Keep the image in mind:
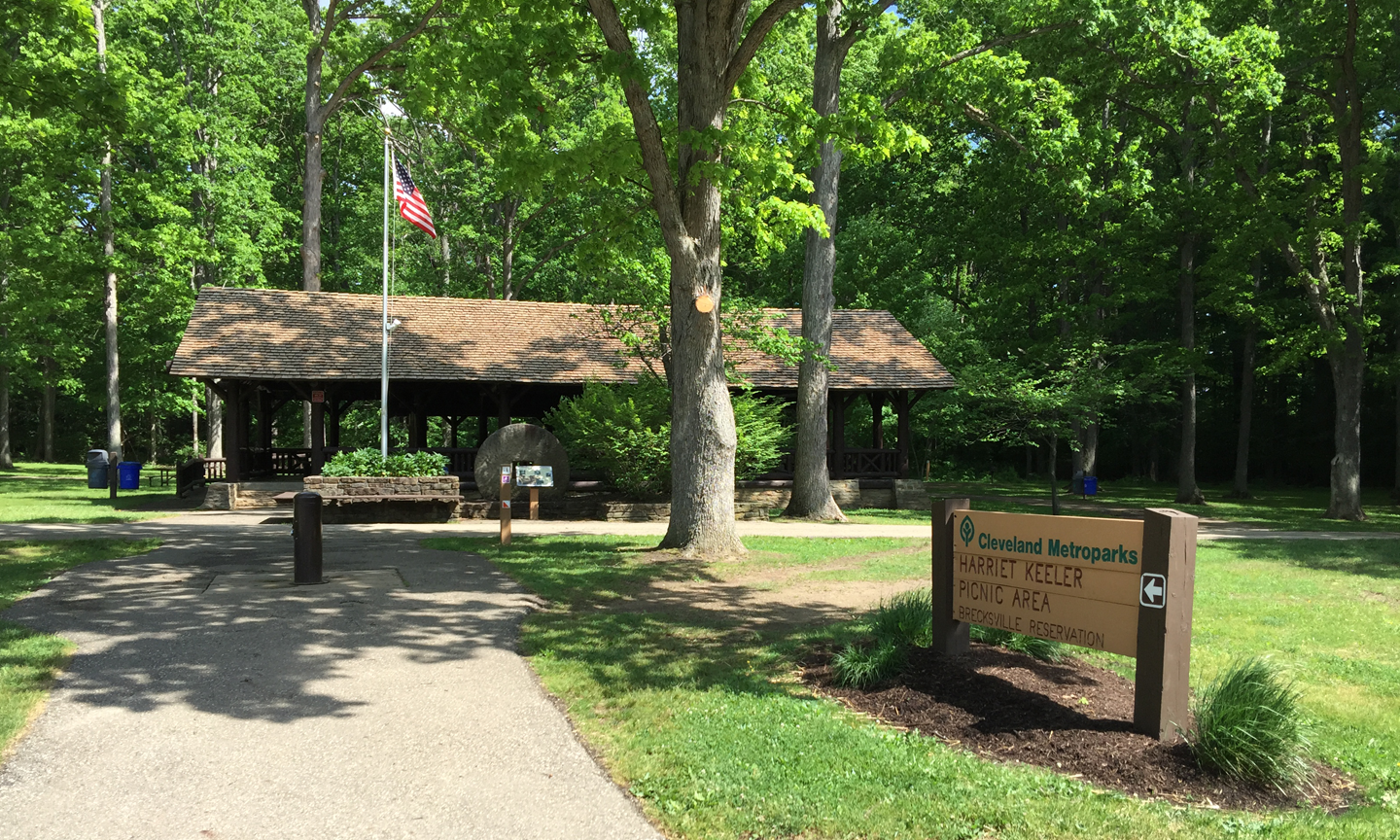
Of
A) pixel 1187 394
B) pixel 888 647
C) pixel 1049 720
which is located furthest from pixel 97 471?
pixel 1187 394

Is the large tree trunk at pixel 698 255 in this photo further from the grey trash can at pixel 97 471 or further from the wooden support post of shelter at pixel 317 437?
the grey trash can at pixel 97 471

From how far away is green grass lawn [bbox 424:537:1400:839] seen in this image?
12.9ft

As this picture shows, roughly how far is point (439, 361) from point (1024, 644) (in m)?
17.6

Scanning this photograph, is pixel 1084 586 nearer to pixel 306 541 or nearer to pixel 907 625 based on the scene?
pixel 907 625

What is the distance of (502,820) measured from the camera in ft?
13.4

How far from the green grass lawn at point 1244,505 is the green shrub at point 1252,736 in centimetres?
1456

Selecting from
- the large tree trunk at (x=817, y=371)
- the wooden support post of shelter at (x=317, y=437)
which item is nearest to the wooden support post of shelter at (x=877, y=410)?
the large tree trunk at (x=817, y=371)

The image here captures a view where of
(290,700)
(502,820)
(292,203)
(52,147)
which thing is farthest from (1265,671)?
(292,203)

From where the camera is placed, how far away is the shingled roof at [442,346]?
21.1 meters

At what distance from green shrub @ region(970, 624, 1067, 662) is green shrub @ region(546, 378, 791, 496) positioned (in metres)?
12.7

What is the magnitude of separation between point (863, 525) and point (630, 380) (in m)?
6.93

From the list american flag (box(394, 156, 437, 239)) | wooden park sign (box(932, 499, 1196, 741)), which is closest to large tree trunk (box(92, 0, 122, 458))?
american flag (box(394, 156, 437, 239))

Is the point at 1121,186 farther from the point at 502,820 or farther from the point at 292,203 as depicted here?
the point at 292,203

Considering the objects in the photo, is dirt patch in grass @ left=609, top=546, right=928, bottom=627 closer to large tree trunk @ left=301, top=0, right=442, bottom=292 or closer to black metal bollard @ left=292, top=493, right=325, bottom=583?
black metal bollard @ left=292, top=493, right=325, bottom=583
